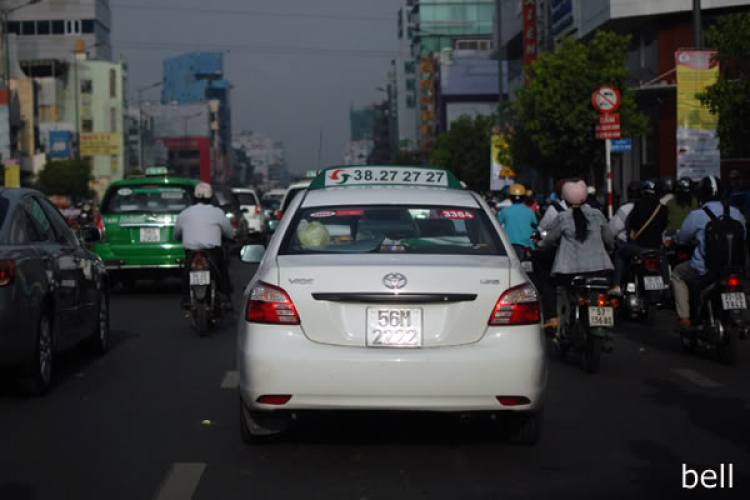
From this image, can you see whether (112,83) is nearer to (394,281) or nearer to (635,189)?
(635,189)

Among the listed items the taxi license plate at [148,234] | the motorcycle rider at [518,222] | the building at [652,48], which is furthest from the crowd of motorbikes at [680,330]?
the building at [652,48]

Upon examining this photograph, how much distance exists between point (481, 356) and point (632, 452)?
116 centimetres

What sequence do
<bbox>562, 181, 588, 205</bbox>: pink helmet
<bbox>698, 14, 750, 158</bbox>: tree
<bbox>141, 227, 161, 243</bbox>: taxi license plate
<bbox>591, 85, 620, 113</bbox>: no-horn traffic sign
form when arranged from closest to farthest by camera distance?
<bbox>562, 181, 588, 205</bbox>: pink helmet, <bbox>141, 227, 161, 243</bbox>: taxi license plate, <bbox>591, 85, 620, 113</bbox>: no-horn traffic sign, <bbox>698, 14, 750, 158</bbox>: tree

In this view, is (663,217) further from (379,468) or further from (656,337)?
(379,468)

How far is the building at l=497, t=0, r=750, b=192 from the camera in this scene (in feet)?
152

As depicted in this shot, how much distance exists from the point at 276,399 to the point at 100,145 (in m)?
88.7

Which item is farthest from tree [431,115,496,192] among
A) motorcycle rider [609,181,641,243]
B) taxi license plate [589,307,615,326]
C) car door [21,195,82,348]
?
car door [21,195,82,348]

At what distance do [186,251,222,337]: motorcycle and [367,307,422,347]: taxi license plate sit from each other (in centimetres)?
691

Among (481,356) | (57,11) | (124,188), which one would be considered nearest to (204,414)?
(481,356)

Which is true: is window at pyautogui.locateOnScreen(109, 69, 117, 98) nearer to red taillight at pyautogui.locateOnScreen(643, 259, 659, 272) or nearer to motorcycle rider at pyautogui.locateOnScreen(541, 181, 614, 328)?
red taillight at pyautogui.locateOnScreen(643, 259, 659, 272)

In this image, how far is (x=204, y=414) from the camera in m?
8.05

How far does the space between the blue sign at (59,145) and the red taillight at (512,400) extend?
102 meters

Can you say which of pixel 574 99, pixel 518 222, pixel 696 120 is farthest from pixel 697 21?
pixel 574 99

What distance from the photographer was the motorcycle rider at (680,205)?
13664 mm
